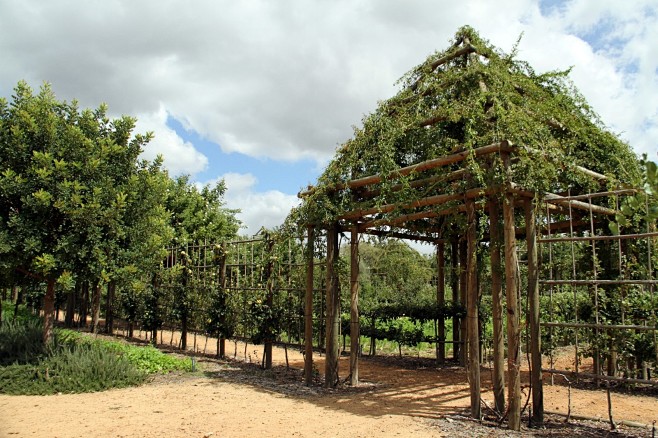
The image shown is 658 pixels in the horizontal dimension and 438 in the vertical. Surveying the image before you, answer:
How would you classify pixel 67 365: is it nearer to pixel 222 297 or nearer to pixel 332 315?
pixel 222 297

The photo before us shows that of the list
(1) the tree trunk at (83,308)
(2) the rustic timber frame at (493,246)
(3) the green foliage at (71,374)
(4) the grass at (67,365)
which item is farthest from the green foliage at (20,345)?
(1) the tree trunk at (83,308)

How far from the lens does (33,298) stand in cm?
1692

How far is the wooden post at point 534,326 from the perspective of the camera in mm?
5805

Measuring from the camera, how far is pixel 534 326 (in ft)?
19.2

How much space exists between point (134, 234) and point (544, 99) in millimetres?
6968

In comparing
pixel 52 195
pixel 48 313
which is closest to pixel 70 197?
pixel 52 195

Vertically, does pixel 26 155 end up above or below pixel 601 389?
above

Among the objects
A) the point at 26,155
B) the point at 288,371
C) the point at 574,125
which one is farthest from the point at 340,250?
the point at 26,155

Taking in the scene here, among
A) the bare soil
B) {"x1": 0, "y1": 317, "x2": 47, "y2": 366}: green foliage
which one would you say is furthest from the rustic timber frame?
{"x1": 0, "y1": 317, "x2": 47, "y2": 366}: green foliage

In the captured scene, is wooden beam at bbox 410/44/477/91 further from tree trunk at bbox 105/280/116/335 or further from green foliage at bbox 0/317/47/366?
tree trunk at bbox 105/280/116/335

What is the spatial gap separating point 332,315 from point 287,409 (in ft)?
6.96

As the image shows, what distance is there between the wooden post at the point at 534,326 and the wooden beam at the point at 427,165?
0.89m

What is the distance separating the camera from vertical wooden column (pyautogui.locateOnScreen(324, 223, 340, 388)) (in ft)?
26.9

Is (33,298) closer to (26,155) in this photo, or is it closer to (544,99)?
(26,155)
